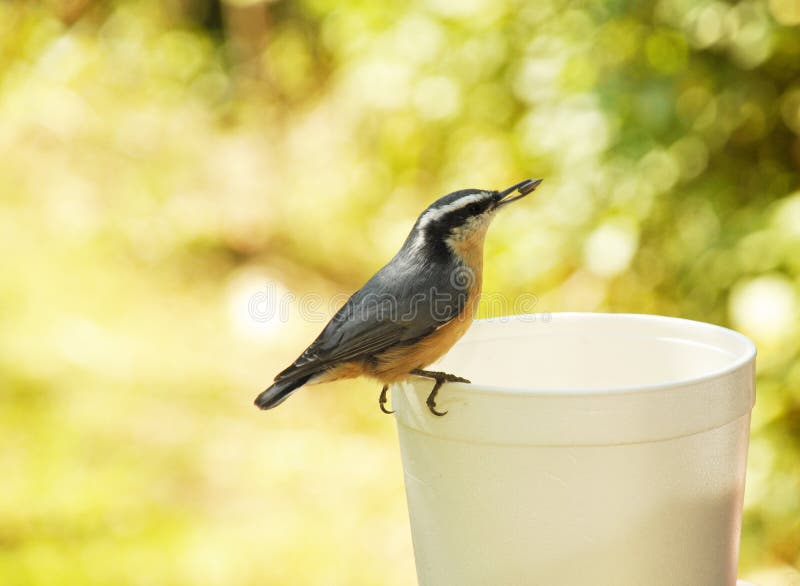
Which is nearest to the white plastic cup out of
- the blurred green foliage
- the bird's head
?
the bird's head

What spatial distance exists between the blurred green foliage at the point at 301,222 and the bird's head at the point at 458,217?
3.00 feet

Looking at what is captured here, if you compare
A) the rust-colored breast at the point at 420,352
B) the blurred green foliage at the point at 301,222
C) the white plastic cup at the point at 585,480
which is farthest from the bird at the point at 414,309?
the blurred green foliage at the point at 301,222

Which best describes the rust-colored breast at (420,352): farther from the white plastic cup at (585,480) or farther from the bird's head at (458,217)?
the white plastic cup at (585,480)

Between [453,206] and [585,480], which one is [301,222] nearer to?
[453,206]

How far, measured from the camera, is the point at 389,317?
6.56 feet

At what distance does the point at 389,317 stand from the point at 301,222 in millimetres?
3455

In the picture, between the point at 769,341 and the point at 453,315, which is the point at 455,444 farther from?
the point at 769,341

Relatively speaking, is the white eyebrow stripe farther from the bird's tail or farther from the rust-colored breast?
the bird's tail

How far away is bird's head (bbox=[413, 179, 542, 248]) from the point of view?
2.12 metres

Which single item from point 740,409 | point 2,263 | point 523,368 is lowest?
point 740,409

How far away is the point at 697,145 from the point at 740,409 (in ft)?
5.70

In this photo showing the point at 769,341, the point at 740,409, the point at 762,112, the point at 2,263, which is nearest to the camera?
the point at 740,409

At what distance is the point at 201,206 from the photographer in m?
5.74

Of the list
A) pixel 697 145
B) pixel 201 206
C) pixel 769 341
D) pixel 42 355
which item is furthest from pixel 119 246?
pixel 769 341
